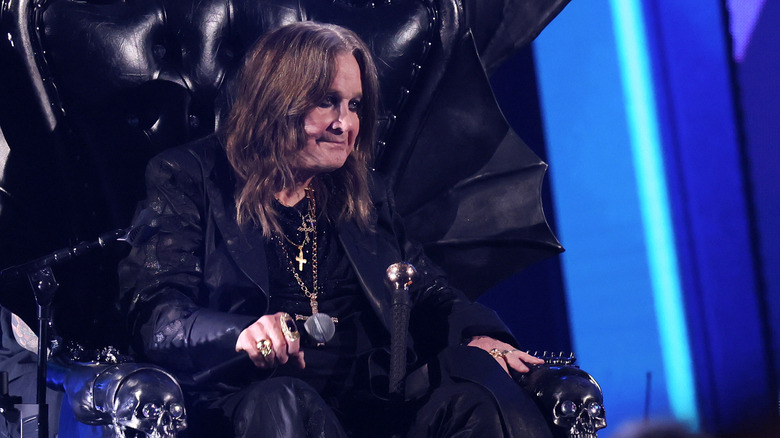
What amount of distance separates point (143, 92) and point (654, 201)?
194 cm

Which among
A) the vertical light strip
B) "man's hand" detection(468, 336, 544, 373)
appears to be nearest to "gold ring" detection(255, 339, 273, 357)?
"man's hand" detection(468, 336, 544, 373)

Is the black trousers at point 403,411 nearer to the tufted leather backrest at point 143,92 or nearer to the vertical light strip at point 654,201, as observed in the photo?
the tufted leather backrest at point 143,92

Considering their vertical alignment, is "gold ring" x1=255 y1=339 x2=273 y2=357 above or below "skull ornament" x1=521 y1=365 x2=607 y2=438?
above

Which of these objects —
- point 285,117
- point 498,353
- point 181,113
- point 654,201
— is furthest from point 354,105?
point 654,201

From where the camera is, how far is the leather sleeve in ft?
5.53

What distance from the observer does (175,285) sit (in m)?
1.88

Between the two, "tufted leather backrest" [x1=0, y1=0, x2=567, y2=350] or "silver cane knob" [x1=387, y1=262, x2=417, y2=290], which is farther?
"tufted leather backrest" [x1=0, y1=0, x2=567, y2=350]

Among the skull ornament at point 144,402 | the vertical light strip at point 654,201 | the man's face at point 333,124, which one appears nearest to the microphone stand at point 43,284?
the skull ornament at point 144,402

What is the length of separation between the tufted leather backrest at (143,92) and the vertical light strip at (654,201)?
2.54 ft

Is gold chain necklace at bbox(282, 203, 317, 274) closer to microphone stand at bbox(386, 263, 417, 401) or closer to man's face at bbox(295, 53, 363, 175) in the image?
man's face at bbox(295, 53, 363, 175)

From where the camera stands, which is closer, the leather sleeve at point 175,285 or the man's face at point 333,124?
the leather sleeve at point 175,285

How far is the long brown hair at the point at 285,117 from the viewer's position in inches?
79.7

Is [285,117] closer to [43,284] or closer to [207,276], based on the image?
[207,276]

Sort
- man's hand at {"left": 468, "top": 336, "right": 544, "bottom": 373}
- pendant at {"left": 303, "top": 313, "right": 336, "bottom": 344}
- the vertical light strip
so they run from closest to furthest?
pendant at {"left": 303, "top": 313, "right": 336, "bottom": 344}, man's hand at {"left": 468, "top": 336, "right": 544, "bottom": 373}, the vertical light strip
